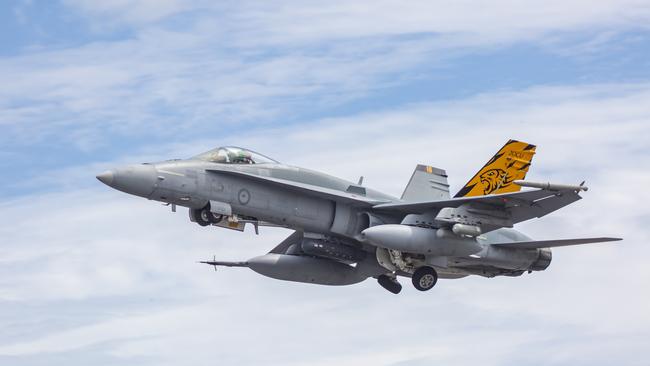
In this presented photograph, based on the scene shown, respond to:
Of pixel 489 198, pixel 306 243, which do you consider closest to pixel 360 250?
pixel 306 243

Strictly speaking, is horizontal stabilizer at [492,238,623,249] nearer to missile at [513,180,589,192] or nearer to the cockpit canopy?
missile at [513,180,589,192]

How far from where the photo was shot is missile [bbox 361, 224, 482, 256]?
34.0 m

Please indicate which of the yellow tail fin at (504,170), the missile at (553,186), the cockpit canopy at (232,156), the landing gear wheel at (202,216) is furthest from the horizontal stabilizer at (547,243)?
the landing gear wheel at (202,216)

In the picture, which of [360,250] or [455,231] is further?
[360,250]

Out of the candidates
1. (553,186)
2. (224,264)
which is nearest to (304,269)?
(224,264)

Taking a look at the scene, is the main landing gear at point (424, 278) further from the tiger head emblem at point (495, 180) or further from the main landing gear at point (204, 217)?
the main landing gear at point (204, 217)

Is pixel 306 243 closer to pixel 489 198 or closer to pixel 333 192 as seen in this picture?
pixel 333 192

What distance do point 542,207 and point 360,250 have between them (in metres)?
4.99

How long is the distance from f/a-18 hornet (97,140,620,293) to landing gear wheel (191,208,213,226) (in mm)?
23

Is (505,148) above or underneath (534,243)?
above

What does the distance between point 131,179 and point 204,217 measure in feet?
7.10

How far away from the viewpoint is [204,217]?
111 feet

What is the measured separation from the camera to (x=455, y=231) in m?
34.3

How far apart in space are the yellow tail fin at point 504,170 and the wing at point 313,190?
276 cm
